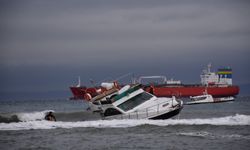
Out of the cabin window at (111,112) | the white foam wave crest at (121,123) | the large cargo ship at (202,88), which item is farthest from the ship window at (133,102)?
the large cargo ship at (202,88)

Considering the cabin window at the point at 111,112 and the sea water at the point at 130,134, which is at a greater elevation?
the cabin window at the point at 111,112

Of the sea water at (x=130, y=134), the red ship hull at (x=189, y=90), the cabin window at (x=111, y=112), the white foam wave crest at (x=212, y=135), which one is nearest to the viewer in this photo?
the sea water at (x=130, y=134)

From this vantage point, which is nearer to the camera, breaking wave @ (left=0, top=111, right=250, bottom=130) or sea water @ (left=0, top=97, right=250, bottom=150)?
sea water @ (left=0, top=97, right=250, bottom=150)

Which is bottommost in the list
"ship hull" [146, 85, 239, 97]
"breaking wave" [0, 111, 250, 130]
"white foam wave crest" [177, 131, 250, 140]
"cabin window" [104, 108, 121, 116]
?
"white foam wave crest" [177, 131, 250, 140]

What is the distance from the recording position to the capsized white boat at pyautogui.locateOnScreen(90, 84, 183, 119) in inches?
1078

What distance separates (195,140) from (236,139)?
1.78 m

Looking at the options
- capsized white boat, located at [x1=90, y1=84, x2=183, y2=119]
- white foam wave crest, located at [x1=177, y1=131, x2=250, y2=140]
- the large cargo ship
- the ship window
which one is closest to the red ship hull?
the large cargo ship

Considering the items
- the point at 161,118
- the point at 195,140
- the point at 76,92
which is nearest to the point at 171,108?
the point at 161,118

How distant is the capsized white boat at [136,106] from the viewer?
89.9ft

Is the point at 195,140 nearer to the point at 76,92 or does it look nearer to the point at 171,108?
the point at 171,108

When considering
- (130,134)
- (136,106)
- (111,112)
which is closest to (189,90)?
(136,106)

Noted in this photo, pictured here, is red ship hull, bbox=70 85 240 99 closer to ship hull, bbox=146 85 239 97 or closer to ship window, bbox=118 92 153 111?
ship hull, bbox=146 85 239 97

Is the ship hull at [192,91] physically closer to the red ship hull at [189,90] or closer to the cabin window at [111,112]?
the red ship hull at [189,90]

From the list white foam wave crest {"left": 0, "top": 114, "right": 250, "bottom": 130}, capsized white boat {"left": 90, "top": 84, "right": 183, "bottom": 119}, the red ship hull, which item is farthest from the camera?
the red ship hull
